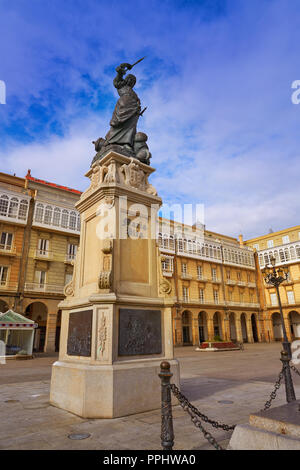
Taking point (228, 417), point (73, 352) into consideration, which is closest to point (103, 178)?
point (73, 352)

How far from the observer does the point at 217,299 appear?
4122 centimetres

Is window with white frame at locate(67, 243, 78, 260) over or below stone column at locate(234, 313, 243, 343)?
over

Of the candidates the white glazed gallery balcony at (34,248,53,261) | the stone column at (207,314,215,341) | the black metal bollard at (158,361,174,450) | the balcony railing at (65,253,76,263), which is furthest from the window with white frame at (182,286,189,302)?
the black metal bollard at (158,361,174,450)

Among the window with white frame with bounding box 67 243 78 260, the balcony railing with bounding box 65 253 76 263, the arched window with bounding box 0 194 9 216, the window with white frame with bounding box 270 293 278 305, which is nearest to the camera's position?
the arched window with bounding box 0 194 9 216

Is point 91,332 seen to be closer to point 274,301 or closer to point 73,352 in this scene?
point 73,352

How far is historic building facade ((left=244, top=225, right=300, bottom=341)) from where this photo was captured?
43250mm

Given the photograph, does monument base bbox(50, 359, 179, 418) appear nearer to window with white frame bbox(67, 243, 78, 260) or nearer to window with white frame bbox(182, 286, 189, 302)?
window with white frame bbox(67, 243, 78, 260)

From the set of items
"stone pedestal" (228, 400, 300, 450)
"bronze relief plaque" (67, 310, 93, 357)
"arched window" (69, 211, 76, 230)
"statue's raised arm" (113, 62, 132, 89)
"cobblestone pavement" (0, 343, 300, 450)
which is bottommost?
"cobblestone pavement" (0, 343, 300, 450)

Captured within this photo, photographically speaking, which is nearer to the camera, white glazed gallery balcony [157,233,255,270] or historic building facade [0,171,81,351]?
historic building facade [0,171,81,351]

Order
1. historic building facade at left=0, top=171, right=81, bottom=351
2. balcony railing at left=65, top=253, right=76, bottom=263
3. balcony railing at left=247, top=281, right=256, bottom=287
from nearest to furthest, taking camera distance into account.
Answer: historic building facade at left=0, top=171, right=81, bottom=351 → balcony railing at left=65, top=253, right=76, bottom=263 → balcony railing at left=247, top=281, right=256, bottom=287

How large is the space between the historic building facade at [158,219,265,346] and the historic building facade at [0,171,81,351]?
11.6 meters

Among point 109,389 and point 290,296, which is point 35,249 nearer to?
point 109,389

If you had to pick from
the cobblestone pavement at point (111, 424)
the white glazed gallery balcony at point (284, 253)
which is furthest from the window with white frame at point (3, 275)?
the white glazed gallery balcony at point (284, 253)

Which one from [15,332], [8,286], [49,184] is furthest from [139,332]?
[49,184]
